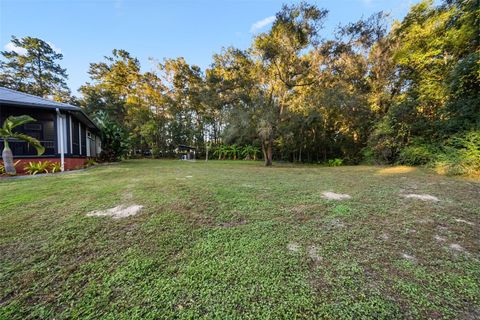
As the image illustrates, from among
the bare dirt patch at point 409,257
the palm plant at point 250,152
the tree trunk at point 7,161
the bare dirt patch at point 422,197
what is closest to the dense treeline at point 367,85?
the bare dirt patch at point 422,197

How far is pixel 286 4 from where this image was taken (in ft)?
27.2

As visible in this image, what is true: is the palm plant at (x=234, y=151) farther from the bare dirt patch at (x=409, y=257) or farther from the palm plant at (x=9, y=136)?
the bare dirt patch at (x=409, y=257)

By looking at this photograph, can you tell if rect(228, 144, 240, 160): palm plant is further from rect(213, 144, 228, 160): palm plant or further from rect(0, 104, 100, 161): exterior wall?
rect(0, 104, 100, 161): exterior wall

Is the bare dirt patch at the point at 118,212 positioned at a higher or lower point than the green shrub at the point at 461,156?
lower

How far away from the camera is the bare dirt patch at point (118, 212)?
266 centimetres

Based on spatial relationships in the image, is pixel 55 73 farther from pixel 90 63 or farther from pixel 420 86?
pixel 420 86

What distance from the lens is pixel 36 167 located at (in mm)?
6488

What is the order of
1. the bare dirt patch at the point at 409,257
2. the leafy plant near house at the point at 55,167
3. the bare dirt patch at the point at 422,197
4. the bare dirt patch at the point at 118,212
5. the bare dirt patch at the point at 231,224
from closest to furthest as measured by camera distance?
the bare dirt patch at the point at 409,257 → the bare dirt patch at the point at 231,224 → the bare dirt patch at the point at 118,212 → the bare dirt patch at the point at 422,197 → the leafy plant near house at the point at 55,167

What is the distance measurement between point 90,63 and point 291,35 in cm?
2024

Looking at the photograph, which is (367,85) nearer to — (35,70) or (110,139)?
(110,139)

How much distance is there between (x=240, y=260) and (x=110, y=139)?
506 inches

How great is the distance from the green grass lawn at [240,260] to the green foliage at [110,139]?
9471 mm

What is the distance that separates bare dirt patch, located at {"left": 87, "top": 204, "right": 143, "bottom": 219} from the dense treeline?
7056 mm

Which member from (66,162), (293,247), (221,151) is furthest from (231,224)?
(221,151)
